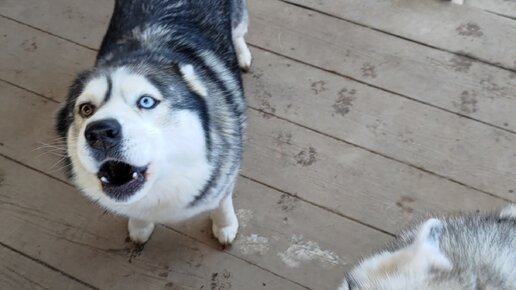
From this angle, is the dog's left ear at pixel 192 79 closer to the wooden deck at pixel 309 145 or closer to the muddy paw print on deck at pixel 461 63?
the wooden deck at pixel 309 145

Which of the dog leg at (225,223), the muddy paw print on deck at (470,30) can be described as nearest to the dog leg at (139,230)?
the dog leg at (225,223)

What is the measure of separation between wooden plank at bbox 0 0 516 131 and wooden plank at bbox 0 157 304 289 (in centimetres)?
80

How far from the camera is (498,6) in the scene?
8.51 ft

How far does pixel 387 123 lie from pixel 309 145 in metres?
0.32

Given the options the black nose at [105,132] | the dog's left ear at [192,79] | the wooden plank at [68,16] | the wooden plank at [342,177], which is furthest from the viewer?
the wooden plank at [68,16]

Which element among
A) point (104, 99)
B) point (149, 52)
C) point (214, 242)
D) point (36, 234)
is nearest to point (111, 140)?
point (104, 99)

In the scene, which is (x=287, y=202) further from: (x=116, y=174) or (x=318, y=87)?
(x=116, y=174)

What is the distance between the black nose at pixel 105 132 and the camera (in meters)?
1.43

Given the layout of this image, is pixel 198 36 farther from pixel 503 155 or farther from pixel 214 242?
pixel 503 155

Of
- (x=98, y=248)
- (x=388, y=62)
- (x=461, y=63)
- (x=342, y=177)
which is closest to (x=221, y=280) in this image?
(x=98, y=248)

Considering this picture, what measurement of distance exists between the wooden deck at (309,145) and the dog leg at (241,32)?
7cm

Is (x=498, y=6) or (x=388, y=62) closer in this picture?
(x=388, y=62)

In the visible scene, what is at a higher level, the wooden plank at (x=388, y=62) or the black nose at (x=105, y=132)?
the black nose at (x=105, y=132)

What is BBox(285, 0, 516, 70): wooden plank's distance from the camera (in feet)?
8.07
